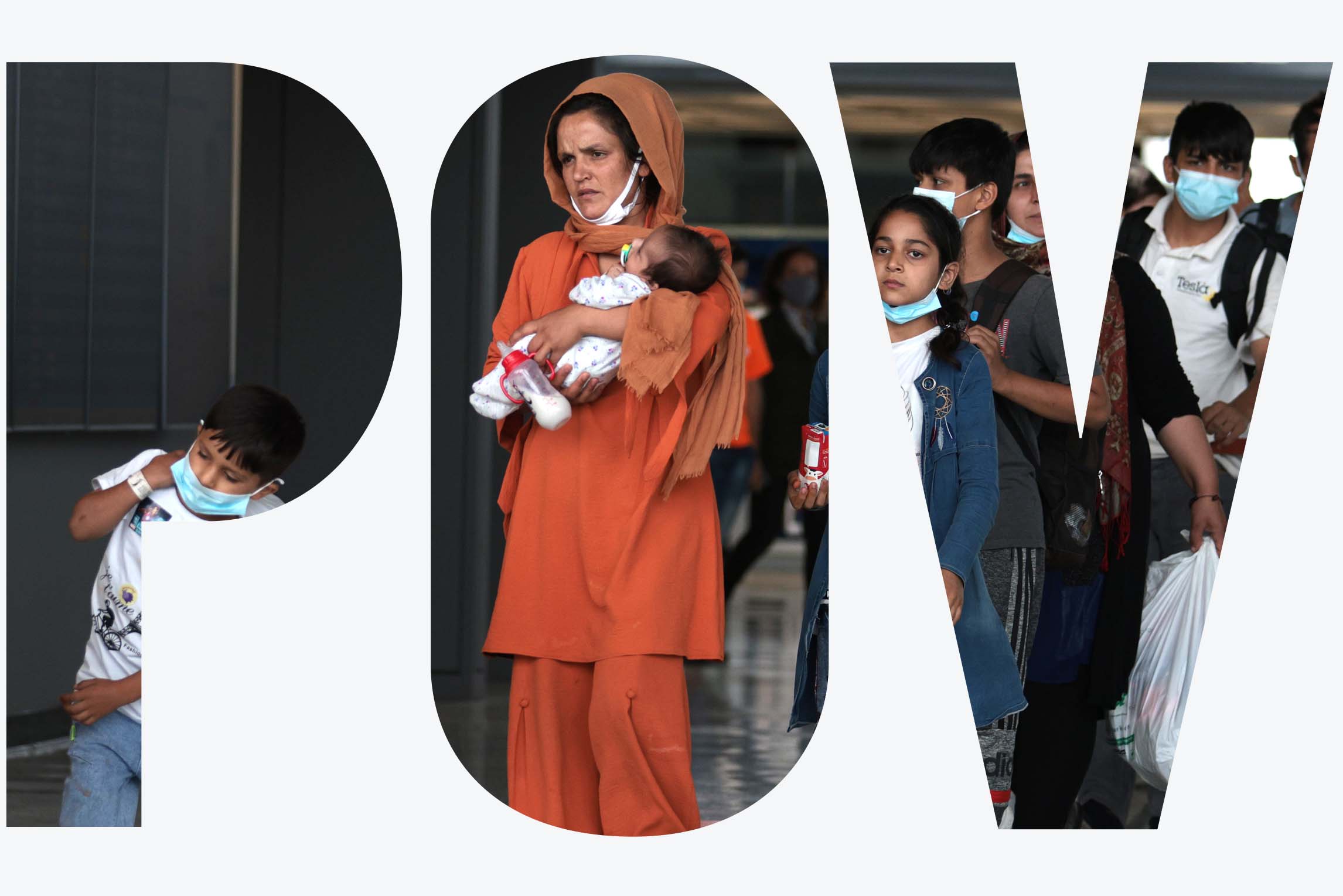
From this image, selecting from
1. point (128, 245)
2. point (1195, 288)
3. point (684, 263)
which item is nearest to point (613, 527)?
point (684, 263)

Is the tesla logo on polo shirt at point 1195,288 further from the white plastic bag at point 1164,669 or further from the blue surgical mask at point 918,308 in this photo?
the blue surgical mask at point 918,308

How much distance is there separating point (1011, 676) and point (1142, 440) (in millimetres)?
766

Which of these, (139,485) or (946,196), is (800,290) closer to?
(946,196)

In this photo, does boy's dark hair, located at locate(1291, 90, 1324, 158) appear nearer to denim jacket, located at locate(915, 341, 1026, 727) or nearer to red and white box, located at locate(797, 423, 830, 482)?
denim jacket, located at locate(915, 341, 1026, 727)

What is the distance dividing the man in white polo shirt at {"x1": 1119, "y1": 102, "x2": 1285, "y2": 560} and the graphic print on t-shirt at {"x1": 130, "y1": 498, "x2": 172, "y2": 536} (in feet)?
8.03

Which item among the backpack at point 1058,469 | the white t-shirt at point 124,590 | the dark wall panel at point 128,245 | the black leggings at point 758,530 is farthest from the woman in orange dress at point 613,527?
the black leggings at point 758,530

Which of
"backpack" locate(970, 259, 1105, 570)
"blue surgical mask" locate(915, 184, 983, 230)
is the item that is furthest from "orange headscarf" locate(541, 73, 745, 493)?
"backpack" locate(970, 259, 1105, 570)

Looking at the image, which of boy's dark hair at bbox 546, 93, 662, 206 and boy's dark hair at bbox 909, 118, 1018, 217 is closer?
boy's dark hair at bbox 546, 93, 662, 206

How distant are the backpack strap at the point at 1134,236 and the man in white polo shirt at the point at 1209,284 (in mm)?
33

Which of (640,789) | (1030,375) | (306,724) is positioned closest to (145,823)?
(306,724)

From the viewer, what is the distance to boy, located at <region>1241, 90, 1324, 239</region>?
4.33 m

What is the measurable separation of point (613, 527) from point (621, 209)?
620 mm

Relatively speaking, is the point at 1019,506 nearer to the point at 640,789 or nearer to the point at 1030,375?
the point at 1030,375

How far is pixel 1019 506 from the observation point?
3.43m
